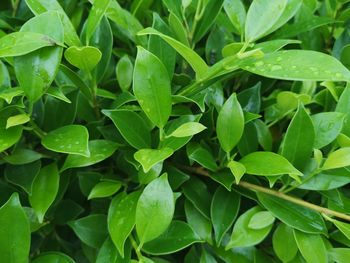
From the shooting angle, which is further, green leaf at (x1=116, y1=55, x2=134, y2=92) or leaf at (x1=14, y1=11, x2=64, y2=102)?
green leaf at (x1=116, y1=55, x2=134, y2=92)

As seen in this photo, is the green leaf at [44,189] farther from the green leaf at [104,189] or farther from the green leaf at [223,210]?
the green leaf at [223,210]

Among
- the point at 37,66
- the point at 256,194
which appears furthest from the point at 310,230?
the point at 37,66

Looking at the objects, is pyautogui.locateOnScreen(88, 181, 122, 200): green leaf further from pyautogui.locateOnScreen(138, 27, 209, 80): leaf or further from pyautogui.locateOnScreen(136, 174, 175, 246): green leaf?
pyautogui.locateOnScreen(138, 27, 209, 80): leaf

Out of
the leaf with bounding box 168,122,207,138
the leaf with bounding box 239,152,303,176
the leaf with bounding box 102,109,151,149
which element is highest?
the leaf with bounding box 168,122,207,138

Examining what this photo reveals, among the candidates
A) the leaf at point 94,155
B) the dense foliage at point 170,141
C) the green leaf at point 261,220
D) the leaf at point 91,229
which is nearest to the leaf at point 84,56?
the dense foliage at point 170,141

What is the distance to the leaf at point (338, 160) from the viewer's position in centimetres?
64

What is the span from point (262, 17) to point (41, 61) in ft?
1.02

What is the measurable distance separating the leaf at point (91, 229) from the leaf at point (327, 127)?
1.17 ft

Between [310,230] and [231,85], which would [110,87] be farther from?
[310,230]

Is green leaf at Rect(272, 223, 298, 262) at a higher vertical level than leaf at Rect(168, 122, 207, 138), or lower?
lower

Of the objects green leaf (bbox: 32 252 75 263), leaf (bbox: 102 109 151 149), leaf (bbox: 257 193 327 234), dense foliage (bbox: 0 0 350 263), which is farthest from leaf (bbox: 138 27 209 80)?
green leaf (bbox: 32 252 75 263)

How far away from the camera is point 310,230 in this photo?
67 centimetres

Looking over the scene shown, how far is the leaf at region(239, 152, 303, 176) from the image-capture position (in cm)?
62

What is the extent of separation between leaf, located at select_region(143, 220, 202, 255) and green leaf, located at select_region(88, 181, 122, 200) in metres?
0.10
